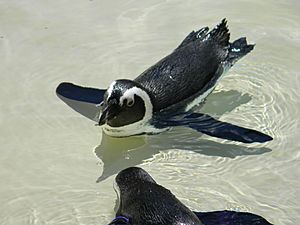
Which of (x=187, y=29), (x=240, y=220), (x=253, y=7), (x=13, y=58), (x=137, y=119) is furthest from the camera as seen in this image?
(x=253, y=7)

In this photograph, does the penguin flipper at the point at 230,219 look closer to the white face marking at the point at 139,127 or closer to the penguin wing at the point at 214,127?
the penguin wing at the point at 214,127

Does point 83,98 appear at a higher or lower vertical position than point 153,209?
higher

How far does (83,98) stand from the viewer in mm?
3156

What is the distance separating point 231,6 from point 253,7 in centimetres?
14

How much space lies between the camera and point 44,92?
3.34 meters

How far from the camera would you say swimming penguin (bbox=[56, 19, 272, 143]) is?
2.83 meters

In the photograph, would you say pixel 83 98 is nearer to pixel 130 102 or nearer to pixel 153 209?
pixel 130 102

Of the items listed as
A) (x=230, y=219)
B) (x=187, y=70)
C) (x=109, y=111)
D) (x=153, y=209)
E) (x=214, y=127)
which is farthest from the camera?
(x=187, y=70)

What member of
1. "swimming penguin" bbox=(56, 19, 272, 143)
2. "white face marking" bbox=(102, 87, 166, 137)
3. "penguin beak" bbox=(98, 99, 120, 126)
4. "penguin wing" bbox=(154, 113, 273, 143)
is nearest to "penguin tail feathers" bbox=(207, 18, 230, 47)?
"swimming penguin" bbox=(56, 19, 272, 143)

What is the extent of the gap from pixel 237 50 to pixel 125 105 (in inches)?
31.9

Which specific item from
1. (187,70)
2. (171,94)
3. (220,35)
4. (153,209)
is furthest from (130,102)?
(153,209)

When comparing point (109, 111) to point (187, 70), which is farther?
point (187, 70)

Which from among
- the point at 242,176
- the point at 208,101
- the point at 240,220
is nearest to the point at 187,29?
the point at 208,101

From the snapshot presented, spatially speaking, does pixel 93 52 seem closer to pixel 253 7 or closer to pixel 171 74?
pixel 171 74
